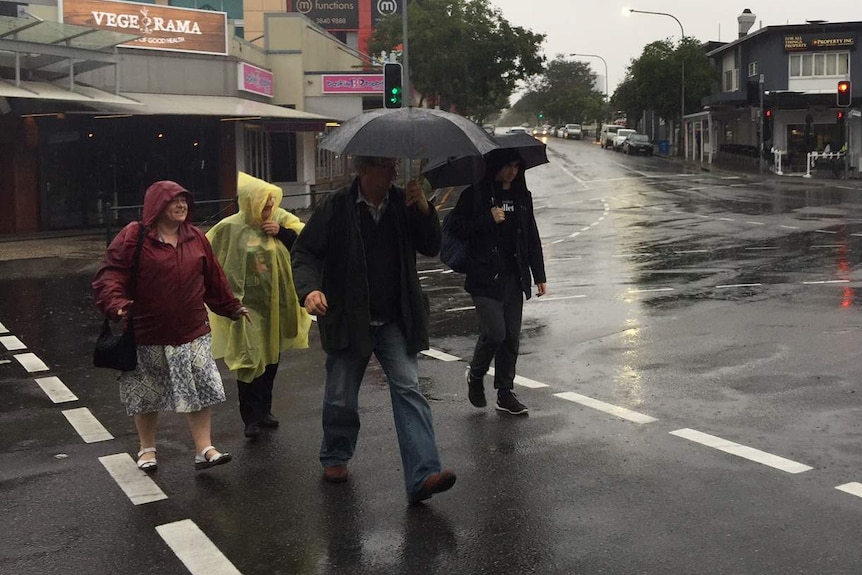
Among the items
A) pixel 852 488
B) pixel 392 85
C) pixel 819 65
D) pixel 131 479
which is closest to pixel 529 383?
pixel 852 488

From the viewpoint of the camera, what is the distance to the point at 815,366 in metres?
8.10

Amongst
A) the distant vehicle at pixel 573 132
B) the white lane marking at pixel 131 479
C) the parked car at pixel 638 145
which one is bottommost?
the white lane marking at pixel 131 479

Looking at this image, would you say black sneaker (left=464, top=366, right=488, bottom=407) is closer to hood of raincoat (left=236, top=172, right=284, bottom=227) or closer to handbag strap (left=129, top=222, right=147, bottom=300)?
hood of raincoat (left=236, top=172, right=284, bottom=227)

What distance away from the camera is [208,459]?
5777 millimetres

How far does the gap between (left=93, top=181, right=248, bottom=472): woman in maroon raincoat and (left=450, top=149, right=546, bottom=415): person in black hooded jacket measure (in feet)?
6.18

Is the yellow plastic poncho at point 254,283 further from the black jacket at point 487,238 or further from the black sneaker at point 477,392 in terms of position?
the black sneaker at point 477,392

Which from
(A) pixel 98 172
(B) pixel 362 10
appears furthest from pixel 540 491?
(B) pixel 362 10

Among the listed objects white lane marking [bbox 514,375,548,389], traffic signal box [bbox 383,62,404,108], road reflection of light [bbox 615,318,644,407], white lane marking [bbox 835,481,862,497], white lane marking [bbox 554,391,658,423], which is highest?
traffic signal box [bbox 383,62,404,108]

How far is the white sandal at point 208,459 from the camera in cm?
576

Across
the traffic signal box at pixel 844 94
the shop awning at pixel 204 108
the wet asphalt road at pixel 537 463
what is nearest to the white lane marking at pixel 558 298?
the wet asphalt road at pixel 537 463

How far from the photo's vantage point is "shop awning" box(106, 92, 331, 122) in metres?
24.0

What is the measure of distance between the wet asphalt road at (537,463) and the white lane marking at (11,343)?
0.06m

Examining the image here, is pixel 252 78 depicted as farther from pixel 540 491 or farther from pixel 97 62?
pixel 540 491

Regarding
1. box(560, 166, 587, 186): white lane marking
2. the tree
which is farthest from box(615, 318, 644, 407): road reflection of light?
the tree
